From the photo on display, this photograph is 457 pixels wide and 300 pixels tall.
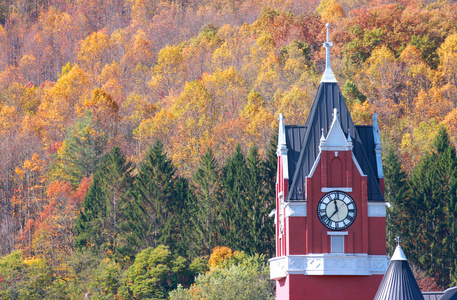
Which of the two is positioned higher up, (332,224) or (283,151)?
(283,151)

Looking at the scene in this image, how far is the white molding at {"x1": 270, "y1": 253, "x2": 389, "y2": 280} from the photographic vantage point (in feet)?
196

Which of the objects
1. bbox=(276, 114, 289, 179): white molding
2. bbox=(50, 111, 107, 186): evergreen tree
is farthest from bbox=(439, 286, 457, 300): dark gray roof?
bbox=(50, 111, 107, 186): evergreen tree

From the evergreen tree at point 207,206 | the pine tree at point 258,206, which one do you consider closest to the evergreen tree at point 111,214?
the evergreen tree at point 207,206

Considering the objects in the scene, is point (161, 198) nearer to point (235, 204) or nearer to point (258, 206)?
point (235, 204)

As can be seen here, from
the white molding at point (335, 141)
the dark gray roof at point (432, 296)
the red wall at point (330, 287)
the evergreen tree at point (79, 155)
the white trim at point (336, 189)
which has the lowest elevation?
the dark gray roof at point (432, 296)

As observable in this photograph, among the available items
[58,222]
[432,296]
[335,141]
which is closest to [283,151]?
[335,141]

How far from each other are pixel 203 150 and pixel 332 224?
6215 cm

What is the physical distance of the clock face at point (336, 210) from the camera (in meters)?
60.3

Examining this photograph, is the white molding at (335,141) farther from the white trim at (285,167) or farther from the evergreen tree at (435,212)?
the evergreen tree at (435,212)

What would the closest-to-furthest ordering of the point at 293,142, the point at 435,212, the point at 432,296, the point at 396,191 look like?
1. the point at 432,296
2. the point at 293,142
3. the point at 435,212
4. the point at 396,191

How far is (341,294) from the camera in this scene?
197ft

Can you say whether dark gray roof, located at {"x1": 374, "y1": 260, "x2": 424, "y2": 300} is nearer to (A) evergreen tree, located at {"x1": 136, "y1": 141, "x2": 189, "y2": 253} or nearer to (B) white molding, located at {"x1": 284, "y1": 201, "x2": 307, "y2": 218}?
(B) white molding, located at {"x1": 284, "y1": 201, "x2": 307, "y2": 218}

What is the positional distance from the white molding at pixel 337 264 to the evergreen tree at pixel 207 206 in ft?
138

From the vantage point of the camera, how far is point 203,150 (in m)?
122
